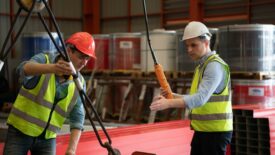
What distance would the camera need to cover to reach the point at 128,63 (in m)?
9.87

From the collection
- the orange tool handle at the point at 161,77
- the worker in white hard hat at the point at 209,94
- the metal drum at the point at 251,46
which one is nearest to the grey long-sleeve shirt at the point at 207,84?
the worker in white hard hat at the point at 209,94

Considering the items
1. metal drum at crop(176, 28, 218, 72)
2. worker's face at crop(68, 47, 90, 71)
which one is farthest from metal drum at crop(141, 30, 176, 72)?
worker's face at crop(68, 47, 90, 71)

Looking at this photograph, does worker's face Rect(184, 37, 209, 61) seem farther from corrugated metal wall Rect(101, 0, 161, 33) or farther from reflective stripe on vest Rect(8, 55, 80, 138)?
corrugated metal wall Rect(101, 0, 161, 33)

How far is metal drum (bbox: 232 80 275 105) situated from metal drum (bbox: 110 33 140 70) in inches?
102

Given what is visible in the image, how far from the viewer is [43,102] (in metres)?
2.84

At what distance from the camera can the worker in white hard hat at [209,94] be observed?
3.37 meters

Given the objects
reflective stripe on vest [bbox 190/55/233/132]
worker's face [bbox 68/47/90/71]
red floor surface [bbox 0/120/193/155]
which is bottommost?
red floor surface [bbox 0/120/193/155]

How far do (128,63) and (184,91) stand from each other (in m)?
1.71

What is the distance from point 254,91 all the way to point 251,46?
0.85m

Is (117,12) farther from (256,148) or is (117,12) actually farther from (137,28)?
(256,148)

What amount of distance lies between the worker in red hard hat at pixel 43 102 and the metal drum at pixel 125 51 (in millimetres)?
6747

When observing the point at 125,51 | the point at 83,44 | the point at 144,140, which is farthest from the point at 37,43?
the point at 83,44

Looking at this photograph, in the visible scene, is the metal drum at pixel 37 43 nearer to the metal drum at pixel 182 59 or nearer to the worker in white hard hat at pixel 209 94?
the metal drum at pixel 182 59

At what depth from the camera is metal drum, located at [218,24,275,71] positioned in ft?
25.9
